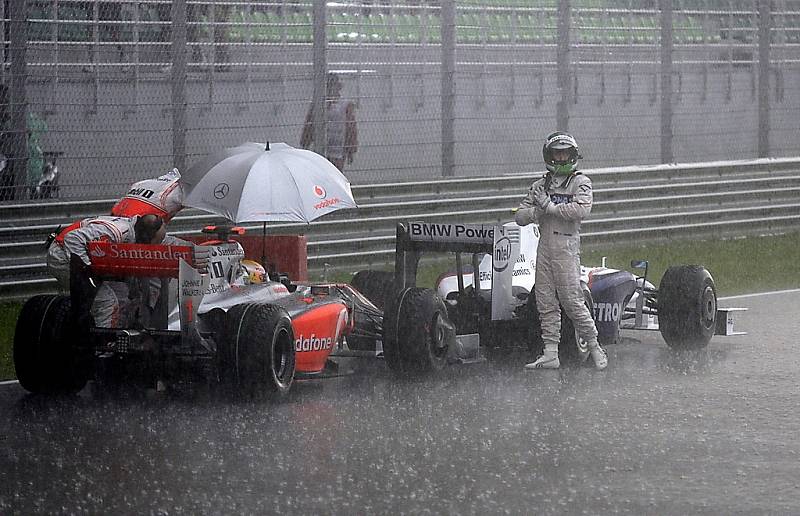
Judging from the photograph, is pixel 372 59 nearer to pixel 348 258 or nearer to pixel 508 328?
pixel 348 258

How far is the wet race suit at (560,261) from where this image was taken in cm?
964

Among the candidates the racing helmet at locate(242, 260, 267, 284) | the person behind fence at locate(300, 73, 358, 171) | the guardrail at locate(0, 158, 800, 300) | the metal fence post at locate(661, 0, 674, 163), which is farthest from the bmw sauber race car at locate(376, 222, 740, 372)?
the metal fence post at locate(661, 0, 674, 163)

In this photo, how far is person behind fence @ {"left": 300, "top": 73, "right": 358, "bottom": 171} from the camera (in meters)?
14.1

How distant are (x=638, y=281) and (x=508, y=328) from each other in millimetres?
1406

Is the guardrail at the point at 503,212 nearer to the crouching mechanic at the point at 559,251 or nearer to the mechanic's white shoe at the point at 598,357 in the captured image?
the crouching mechanic at the point at 559,251

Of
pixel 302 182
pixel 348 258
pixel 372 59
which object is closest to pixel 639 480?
pixel 302 182

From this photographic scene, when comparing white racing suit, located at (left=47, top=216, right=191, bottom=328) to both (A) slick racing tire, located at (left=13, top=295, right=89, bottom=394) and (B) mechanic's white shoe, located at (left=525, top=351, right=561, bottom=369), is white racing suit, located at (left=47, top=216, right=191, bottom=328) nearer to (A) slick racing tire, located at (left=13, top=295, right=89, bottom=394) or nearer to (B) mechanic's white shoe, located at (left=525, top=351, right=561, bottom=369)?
(A) slick racing tire, located at (left=13, top=295, right=89, bottom=394)

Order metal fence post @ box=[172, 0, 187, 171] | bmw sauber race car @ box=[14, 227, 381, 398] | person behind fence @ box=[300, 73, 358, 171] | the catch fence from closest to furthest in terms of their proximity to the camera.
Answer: bmw sauber race car @ box=[14, 227, 381, 398] < the catch fence < metal fence post @ box=[172, 0, 187, 171] < person behind fence @ box=[300, 73, 358, 171]

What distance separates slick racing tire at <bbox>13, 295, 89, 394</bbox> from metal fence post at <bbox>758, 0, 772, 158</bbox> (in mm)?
11236

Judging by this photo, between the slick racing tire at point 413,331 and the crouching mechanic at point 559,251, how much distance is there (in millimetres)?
736

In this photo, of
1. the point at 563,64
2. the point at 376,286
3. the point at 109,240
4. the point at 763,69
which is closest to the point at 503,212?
the point at 563,64

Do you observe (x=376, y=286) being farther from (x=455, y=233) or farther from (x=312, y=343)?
(x=312, y=343)

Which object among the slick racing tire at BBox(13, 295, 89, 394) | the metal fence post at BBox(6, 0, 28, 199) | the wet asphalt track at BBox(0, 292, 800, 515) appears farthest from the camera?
the metal fence post at BBox(6, 0, 28, 199)

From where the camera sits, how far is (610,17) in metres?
16.8
